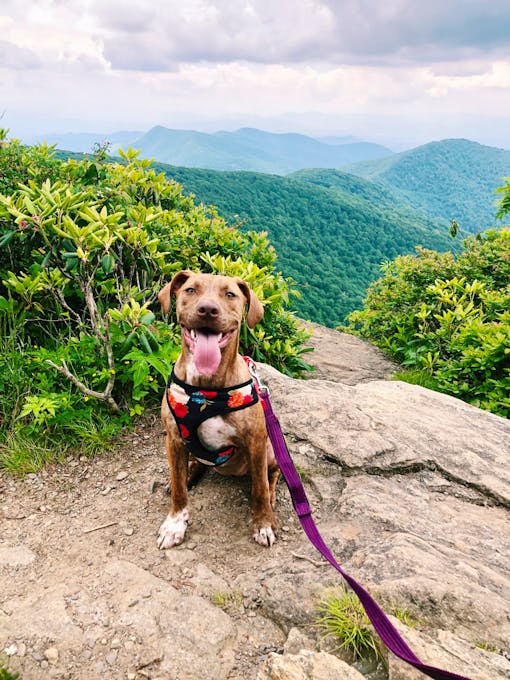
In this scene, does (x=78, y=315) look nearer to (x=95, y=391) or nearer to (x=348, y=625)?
(x=95, y=391)

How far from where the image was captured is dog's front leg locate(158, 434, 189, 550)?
9.80 feet

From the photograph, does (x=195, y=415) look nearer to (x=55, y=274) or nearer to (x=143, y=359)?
(x=143, y=359)

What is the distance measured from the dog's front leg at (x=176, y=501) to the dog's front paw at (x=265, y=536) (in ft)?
1.59

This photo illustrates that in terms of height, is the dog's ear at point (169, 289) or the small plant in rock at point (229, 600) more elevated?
the dog's ear at point (169, 289)

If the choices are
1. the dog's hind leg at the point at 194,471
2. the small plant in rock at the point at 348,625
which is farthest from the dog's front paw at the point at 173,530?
the small plant in rock at the point at 348,625

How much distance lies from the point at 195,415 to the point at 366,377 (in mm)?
4033

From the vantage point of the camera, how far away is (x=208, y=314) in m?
2.62

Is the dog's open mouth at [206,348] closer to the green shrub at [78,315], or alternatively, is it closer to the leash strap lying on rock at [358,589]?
the leash strap lying on rock at [358,589]

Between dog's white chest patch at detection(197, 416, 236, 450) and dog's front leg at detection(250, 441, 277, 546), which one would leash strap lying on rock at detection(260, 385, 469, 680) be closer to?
dog's front leg at detection(250, 441, 277, 546)

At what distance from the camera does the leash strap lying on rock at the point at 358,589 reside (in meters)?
1.74

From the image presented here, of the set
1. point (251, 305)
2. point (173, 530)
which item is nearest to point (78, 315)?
point (251, 305)

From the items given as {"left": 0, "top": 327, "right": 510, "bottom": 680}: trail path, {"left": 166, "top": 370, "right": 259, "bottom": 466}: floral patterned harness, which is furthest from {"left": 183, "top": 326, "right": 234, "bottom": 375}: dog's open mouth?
{"left": 0, "top": 327, "right": 510, "bottom": 680}: trail path

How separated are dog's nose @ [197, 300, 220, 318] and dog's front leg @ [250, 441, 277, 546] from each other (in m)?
0.93

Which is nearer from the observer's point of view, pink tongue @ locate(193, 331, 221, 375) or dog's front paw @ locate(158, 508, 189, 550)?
pink tongue @ locate(193, 331, 221, 375)
